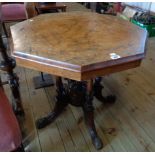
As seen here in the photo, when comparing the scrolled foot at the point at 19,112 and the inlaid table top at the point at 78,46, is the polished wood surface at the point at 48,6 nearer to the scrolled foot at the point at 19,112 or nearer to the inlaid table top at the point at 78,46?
the inlaid table top at the point at 78,46

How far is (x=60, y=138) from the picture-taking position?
1425 millimetres

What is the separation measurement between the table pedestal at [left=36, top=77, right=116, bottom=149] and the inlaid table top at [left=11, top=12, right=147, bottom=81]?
12.9 inches

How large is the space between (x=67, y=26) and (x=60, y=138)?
32.4 inches

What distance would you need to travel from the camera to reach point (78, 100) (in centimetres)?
147

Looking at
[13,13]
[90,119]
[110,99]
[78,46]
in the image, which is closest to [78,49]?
[78,46]

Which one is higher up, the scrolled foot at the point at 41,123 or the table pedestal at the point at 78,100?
the table pedestal at the point at 78,100

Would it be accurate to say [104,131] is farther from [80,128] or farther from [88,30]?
[88,30]

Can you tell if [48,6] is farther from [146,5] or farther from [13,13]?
[146,5]

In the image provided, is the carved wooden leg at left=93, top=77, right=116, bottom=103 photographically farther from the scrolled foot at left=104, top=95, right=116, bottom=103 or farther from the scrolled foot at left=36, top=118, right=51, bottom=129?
the scrolled foot at left=36, top=118, right=51, bottom=129

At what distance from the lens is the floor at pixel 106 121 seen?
54.2 inches

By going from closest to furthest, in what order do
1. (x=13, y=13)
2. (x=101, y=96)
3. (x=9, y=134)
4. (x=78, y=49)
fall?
(x=9, y=134) → (x=78, y=49) → (x=101, y=96) → (x=13, y=13)

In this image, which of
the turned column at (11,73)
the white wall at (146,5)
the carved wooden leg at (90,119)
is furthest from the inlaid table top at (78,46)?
the white wall at (146,5)

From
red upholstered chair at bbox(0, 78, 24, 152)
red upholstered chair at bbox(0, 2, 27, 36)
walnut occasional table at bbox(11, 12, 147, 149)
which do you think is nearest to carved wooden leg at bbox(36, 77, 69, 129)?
walnut occasional table at bbox(11, 12, 147, 149)

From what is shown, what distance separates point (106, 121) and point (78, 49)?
0.82 metres
